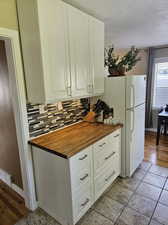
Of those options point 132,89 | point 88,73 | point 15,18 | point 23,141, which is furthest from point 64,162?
point 15,18

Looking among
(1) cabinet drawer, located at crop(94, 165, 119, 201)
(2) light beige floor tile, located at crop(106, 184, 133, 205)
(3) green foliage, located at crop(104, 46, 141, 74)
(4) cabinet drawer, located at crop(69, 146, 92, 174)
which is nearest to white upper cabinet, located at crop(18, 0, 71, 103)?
(4) cabinet drawer, located at crop(69, 146, 92, 174)

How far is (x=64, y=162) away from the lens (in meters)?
1.52

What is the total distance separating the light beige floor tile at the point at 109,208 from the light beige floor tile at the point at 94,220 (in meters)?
0.05

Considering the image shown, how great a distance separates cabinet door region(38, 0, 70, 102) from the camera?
4.86 feet

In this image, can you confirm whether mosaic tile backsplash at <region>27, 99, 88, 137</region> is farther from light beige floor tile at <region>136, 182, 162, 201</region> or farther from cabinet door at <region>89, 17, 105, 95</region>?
light beige floor tile at <region>136, 182, 162, 201</region>

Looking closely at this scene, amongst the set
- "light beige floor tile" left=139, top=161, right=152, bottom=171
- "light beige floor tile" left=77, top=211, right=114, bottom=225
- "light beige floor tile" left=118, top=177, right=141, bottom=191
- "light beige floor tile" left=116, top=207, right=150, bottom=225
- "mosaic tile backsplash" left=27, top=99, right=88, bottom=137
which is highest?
"mosaic tile backsplash" left=27, top=99, right=88, bottom=137

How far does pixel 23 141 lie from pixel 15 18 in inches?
51.5

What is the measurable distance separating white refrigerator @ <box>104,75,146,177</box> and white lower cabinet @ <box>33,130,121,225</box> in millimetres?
389

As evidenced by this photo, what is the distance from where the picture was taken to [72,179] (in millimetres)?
1537

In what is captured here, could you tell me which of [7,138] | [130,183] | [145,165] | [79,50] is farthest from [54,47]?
[145,165]

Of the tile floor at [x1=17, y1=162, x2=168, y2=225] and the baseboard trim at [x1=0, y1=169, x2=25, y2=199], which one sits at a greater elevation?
the baseboard trim at [x1=0, y1=169, x2=25, y2=199]

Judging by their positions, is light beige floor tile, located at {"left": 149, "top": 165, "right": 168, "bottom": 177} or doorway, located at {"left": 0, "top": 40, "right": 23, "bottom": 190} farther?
light beige floor tile, located at {"left": 149, "top": 165, "right": 168, "bottom": 177}

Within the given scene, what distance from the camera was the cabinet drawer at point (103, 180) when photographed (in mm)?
1939

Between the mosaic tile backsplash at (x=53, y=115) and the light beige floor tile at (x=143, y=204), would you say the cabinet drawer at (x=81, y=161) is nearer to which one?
the mosaic tile backsplash at (x=53, y=115)
